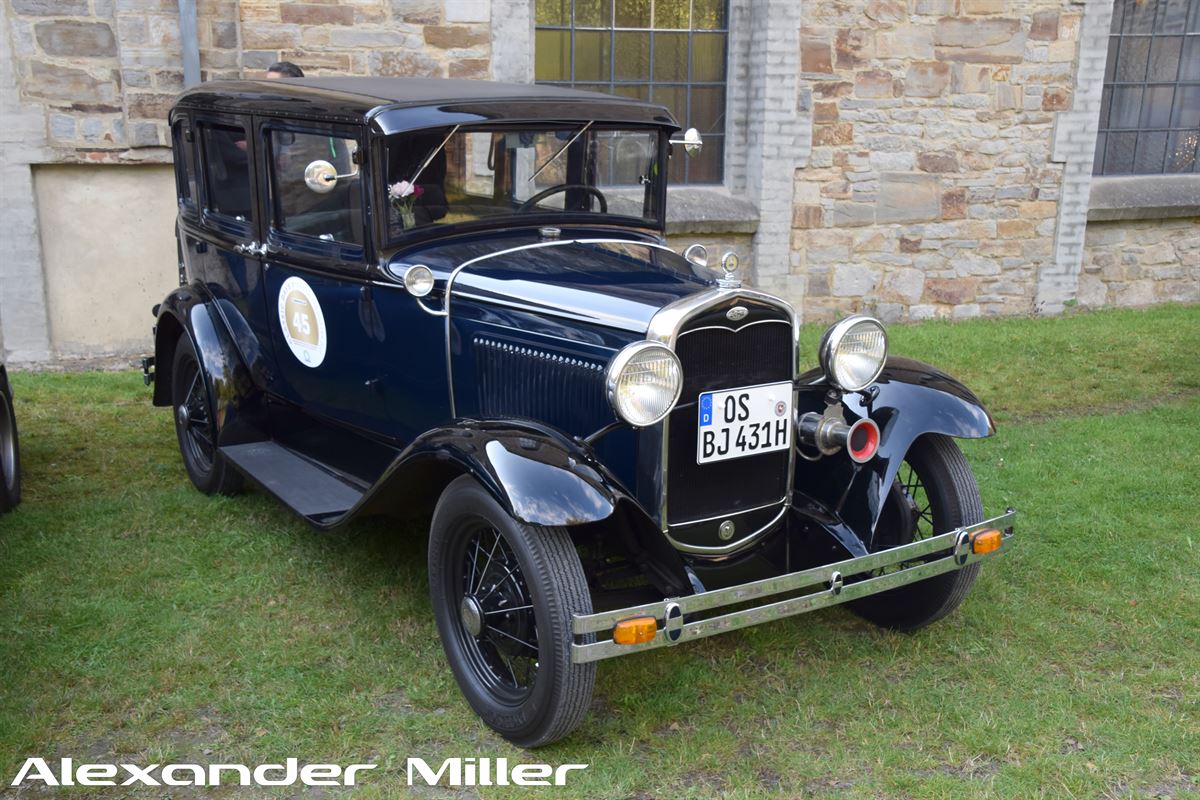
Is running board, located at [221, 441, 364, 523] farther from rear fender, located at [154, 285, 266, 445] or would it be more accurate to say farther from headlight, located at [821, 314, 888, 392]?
headlight, located at [821, 314, 888, 392]

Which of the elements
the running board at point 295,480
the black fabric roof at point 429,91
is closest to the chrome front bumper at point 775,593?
the running board at point 295,480

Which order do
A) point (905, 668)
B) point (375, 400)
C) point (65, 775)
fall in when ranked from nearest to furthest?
point (65, 775), point (905, 668), point (375, 400)

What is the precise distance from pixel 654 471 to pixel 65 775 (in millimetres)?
1798

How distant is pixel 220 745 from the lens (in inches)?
121

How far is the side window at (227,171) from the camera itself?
14.7 feet

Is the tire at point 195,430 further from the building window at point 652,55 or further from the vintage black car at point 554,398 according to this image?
the building window at point 652,55

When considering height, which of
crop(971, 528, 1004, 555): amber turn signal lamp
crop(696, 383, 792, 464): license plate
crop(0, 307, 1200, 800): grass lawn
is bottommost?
crop(0, 307, 1200, 800): grass lawn

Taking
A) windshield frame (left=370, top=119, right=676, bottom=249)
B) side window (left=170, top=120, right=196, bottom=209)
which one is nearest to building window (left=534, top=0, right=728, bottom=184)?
side window (left=170, top=120, right=196, bottom=209)

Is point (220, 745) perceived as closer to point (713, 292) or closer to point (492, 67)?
point (713, 292)

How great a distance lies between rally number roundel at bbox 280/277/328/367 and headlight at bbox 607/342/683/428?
63.3 inches

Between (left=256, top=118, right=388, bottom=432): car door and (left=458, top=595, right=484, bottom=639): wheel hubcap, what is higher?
(left=256, top=118, right=388, bottom=432): car door

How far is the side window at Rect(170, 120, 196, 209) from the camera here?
4.97 metres

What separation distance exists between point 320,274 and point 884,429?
2.09 m

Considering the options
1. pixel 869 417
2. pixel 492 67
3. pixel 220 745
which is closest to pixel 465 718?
pixel 220 745
